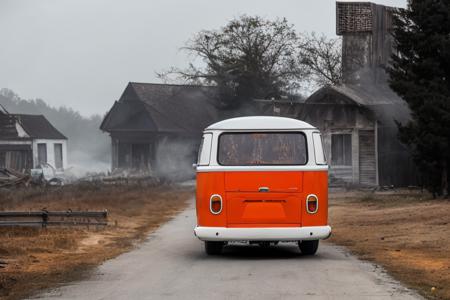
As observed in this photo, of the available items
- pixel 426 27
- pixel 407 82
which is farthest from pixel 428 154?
pixel 426 27

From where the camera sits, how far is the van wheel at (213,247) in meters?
13.8

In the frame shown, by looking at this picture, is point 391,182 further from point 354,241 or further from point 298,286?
point 298,286

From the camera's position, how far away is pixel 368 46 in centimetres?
4459

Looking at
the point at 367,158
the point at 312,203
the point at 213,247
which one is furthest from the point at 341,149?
the point at 312,203

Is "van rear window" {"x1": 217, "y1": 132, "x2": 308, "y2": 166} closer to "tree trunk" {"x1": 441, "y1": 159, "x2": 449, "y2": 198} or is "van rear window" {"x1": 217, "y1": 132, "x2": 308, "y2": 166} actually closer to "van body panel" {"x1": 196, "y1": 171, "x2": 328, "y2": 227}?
"van body panel" {"x1": 196, "y1": 171, "x2": 328, "y2": 227}

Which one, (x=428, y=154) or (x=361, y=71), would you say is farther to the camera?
(x=361, y=71)

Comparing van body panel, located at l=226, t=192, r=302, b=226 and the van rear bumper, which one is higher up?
van body panel, located at l=226, t=192, r=302, b=226

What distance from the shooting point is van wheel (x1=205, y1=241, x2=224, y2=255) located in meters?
13.8

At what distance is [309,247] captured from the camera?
1375cm

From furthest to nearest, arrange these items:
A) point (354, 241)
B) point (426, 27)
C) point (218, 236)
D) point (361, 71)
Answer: point (361, 71) < point (426, 27) < point (354, 241) < point (218, 236)

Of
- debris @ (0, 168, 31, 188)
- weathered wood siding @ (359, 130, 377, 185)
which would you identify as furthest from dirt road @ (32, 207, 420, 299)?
debris @ (0, 168, 31, 188)

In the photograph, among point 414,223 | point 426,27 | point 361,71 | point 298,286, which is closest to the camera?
point 298,286

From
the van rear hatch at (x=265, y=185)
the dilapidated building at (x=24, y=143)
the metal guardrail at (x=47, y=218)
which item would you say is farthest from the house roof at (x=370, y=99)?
the dilapidated building at (x=24, y=143)

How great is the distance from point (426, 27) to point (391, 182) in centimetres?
1173
